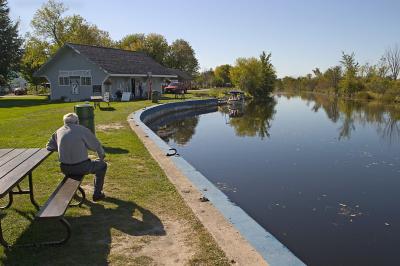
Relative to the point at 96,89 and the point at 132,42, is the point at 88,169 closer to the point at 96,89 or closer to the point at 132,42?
the point at 96,89

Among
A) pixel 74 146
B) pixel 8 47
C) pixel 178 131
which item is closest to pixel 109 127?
pixel 178 131

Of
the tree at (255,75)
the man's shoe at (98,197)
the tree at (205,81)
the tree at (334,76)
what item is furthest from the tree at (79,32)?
the man's shoe at (98,197)

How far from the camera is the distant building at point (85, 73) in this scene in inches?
1396

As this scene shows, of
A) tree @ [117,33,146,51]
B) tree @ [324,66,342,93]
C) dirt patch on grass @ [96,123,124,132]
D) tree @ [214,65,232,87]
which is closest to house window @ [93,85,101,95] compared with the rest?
dirt patch on grass @ [96,123,124,132]

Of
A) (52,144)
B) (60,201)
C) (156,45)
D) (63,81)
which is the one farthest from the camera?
(156,45)

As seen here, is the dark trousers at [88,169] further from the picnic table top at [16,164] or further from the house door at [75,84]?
the house door at [75,84]

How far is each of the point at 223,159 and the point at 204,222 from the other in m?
8.09

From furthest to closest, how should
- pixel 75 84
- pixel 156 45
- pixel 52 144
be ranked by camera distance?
pixel 156 45
pixel 75 84
pixel 52 144

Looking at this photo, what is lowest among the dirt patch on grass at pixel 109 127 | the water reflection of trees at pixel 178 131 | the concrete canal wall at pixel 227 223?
the water reflection of trees at pixel 178 131

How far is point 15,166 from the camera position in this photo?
532cm

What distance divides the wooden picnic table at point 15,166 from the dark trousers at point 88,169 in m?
0.38

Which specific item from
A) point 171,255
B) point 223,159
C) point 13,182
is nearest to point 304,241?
point 171,255

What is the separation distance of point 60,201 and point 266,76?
210 ft

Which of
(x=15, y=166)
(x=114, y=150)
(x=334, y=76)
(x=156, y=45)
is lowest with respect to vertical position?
(x=114, y=150)
